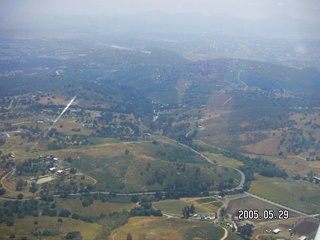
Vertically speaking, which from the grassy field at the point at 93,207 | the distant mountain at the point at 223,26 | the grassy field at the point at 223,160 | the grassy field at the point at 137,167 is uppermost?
the distant mountain at the point at 223,26

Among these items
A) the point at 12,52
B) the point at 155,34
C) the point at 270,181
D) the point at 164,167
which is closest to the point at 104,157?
the point at 164,167

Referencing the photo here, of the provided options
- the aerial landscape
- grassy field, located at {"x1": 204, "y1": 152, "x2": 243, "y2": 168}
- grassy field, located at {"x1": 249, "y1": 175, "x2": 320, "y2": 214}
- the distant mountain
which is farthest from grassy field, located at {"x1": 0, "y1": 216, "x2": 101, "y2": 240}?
the distant mountain

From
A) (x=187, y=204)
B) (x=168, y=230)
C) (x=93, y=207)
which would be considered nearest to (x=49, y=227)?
(x=93, y=207)

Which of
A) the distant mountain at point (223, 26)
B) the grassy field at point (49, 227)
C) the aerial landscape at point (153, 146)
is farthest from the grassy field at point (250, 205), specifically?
the distant mountain at point (223, 26)

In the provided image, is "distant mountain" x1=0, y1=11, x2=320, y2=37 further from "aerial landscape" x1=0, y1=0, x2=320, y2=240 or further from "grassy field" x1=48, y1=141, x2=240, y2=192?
"grassy field" x1=48, y1=141, x2=240, y2=192

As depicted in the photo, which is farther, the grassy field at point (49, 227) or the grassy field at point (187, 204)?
the grassy field at point (187, 204)

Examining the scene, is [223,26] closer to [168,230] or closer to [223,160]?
[223,160]

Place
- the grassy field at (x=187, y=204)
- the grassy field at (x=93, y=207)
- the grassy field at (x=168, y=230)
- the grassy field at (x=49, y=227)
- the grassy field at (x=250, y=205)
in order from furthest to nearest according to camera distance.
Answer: the grassy field at (x=250, y=205) → the grassy field at (x=187, y=204) → the grassy field at (x=93, y=207) → the grassy field at (x=168, y=230) → the grassy field at (x=49, y=227)

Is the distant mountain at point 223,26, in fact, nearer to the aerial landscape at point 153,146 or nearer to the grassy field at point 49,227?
the aerial landscape at point 153,146
